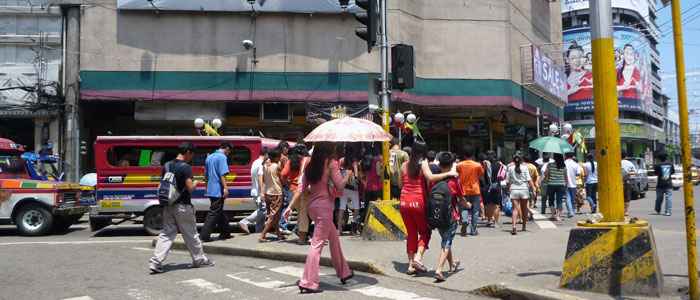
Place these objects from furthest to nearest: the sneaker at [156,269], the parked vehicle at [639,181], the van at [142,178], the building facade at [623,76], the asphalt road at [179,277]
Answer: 1. the building facade at [623,76]
2. the parked vehicle at [639,181]
3. the van at [142,178]
4. the sneaker at [156,269]
5. the asphalt road at [179,277]

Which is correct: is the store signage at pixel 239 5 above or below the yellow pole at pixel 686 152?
above

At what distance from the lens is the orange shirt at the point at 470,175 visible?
10.8 m

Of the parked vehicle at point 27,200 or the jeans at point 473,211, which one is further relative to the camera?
the parked vehicle at point 27,200

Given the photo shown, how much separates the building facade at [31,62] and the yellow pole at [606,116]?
749 inches

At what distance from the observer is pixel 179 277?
23.5 ft

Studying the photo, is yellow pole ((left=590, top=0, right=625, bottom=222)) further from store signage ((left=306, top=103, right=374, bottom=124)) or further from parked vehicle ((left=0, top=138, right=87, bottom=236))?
store signage ((left=306, top=103, right=374, bottom=124))

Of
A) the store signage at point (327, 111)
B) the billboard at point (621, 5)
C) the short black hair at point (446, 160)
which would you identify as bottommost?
the short black hair at point (446, 160)

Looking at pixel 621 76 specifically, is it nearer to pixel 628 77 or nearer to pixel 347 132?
pixel 628 77

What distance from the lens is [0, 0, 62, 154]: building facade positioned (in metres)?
19.8

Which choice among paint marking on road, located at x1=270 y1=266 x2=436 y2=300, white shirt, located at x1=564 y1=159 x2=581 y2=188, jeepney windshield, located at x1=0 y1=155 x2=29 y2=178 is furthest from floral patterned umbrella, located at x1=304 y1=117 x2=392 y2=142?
white shirt, located at x1=564 y1=159 x2=581 y2=188

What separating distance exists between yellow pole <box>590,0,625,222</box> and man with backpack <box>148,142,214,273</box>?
4922mm

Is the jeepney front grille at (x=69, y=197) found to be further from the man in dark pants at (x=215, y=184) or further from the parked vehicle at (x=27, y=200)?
the man in dark pants at (x=215, y=184)

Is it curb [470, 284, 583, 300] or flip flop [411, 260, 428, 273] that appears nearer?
curb [470, 284, 583, 300]

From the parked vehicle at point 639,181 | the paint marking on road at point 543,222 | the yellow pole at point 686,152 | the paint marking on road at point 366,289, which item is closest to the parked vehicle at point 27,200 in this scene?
the paint marking on road at point 366,289
